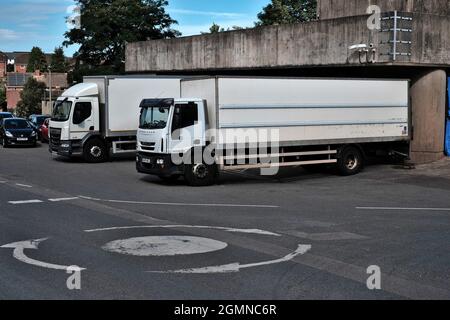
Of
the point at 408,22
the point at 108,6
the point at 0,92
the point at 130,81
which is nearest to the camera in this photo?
the point at 408,22

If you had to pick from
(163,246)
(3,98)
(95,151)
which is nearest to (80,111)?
(95,151)

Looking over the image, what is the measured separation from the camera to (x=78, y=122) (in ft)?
79.9

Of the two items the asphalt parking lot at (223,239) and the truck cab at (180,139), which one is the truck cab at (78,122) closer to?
the asphalt parking lot at (223,239)

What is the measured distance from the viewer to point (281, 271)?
747 centimetres

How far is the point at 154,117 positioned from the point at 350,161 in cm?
684

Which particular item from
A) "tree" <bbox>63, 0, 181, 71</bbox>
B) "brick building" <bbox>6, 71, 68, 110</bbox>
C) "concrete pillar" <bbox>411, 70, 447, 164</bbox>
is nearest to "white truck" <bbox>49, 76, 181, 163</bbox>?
"concrete pillar" <bbox>411, 70, 447, 164</bbox>

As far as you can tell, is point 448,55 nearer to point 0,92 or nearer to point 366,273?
point 366,273

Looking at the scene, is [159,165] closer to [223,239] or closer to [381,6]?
[223,239]

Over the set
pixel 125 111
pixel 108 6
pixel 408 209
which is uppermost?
pixel 108 6

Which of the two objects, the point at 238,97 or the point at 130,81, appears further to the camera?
the point at 130,81

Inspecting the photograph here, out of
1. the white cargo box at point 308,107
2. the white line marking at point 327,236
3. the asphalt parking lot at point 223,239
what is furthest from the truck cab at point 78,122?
the white line marking at point 327,236

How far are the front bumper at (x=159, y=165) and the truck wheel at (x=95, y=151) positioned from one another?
7060mm
